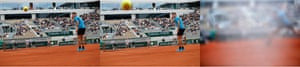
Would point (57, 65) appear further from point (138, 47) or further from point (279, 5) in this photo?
point (279, 5)

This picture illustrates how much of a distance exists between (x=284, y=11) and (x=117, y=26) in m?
1.62

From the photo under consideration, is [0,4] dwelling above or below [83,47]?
above

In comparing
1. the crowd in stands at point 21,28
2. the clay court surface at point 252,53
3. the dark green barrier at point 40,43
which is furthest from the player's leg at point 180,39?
the crowd in stands at point 21,28

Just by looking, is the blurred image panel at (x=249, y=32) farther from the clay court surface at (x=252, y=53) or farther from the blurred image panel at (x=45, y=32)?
the blurred image panel at (x=45, y=32)

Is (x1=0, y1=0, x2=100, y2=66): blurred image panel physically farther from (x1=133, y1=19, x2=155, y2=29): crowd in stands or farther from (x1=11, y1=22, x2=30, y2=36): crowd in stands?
(x1=133, y1=19, x2=155, y2=29): crowd in stands

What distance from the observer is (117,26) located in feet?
12.0

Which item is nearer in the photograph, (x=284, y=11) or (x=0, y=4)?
(x=0, y=4)

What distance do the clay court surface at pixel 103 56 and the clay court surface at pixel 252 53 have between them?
0.14 meters

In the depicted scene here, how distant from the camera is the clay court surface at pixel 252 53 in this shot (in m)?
3.72

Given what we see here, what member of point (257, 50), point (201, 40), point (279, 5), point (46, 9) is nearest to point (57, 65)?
point (46, 9)

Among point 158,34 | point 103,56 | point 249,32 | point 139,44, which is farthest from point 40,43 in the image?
point 249,32

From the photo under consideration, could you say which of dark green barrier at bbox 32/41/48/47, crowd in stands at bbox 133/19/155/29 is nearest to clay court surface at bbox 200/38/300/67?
crowd in stands at bbox 133/19/155/29

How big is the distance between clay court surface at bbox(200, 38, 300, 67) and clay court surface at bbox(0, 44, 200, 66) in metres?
0.14

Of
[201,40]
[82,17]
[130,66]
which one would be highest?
[82,17]
